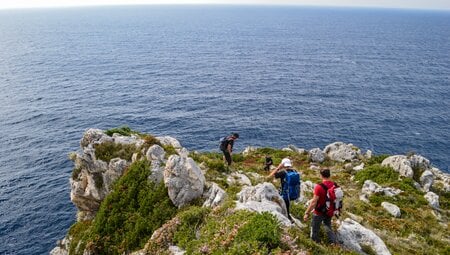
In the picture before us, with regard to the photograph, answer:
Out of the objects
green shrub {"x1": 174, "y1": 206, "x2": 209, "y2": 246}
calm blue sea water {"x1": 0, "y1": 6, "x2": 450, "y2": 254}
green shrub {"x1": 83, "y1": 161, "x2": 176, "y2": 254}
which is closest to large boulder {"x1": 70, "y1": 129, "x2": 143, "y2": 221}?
green shrub {"x1": 83, "y1": 161, "x2": 176, "y2": 254}

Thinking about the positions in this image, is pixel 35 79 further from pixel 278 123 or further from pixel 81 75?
pixel 278 123

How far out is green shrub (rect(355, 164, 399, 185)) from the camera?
34844 mm

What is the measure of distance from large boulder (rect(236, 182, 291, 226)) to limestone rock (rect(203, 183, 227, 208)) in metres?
1.40

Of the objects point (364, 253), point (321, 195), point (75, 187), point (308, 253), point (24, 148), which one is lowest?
point (24, 148)

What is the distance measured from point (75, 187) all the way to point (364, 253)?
2861 centimetres

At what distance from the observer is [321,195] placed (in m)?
14.7

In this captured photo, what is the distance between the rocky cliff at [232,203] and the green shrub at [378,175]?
96 mm

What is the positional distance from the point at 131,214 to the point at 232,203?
362 inches

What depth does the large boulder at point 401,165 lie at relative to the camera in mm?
35250

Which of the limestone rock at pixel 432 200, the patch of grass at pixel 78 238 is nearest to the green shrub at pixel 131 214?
the patch of grass at pixel 78 238

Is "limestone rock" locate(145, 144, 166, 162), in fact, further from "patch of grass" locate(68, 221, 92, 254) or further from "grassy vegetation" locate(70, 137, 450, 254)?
"patch of grass" locate(68, 221, 92, 254)

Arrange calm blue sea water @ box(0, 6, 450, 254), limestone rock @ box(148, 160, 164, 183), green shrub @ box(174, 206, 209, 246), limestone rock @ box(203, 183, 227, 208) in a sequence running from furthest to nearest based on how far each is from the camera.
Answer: calm blue sea water @ box(0, 6, 450, 254), limestone rock @ box(148, 160, 164, 183), limestone rock @ box(203, 183, 227, 208), green shrub @ box(174, 206, 209, 246)

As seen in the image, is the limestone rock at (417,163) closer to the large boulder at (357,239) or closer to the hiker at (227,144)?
the hiker at (227,144)

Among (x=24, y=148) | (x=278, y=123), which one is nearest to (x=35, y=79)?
(x=24, y=148)
